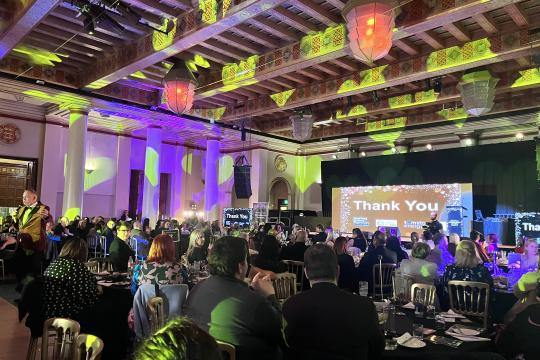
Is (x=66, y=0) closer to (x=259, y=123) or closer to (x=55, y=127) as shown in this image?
(x=55, y=127)

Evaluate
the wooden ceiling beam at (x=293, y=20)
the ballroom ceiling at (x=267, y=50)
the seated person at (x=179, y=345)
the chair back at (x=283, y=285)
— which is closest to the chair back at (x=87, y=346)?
the seated person at (x=179, y=345)

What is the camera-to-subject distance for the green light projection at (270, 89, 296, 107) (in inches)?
407

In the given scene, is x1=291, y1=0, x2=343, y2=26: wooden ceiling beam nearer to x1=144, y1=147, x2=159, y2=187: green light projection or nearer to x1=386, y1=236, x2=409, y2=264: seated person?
x1=386, y1=236, x2=409, y2=264: seated person

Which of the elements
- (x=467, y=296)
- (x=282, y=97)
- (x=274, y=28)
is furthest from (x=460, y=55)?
(x=467, y=296)

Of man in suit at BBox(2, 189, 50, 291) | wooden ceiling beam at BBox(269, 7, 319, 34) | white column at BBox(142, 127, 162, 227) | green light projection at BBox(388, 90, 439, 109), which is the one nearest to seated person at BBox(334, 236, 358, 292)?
wooden ceiling beam at BBox(269, 7, 319, 34)

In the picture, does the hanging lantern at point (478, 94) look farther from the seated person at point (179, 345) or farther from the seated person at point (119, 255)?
the seated person at point (179, 345)

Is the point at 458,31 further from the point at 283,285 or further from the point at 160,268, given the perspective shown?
the point at 160,268

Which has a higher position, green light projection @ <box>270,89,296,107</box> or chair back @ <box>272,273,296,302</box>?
green light projection @ <box>270,89,296,107</box>

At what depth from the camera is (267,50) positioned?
790 cm

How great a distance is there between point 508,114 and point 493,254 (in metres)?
5.55

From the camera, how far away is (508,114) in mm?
11008

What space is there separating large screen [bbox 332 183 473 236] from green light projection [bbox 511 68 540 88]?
4279 millimetres

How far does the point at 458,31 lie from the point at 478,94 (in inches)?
49.7

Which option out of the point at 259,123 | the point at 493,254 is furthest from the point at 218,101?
the point at 493,254
